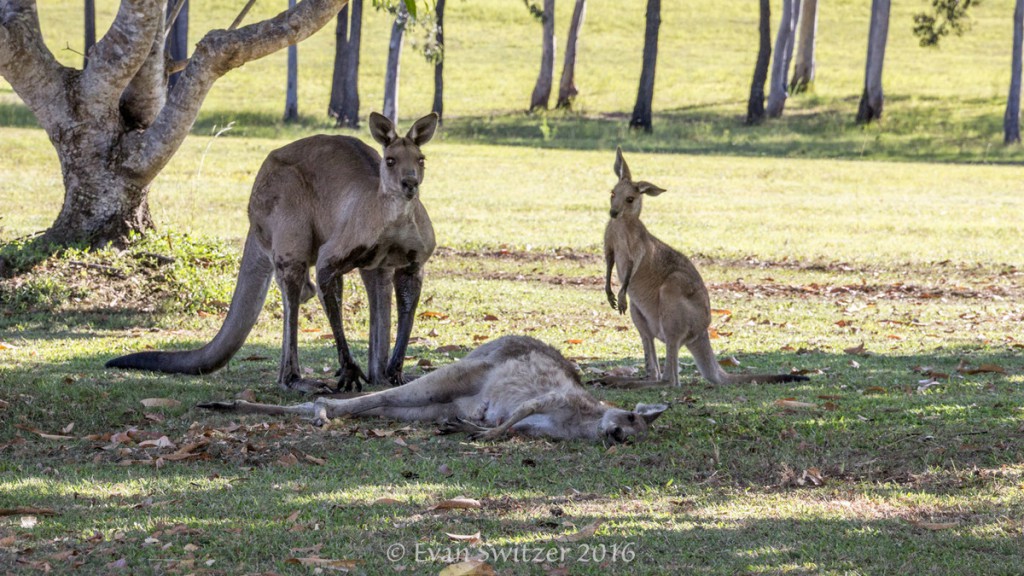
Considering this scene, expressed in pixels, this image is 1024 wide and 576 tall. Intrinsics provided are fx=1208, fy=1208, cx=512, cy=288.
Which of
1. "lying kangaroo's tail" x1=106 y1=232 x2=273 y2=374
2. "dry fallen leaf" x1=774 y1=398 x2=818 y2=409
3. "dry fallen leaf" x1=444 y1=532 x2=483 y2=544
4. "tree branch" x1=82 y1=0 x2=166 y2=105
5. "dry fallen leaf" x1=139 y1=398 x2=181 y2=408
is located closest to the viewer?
"dry fallen leaf" x1=444 y1=532 x2=483 y2=544

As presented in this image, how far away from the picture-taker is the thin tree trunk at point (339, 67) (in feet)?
128

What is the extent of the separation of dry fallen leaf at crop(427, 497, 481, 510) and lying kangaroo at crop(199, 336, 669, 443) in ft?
3.99

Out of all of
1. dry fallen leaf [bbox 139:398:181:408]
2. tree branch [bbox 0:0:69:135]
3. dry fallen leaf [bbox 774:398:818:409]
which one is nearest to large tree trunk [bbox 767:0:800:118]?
tree branch [bbox 0:0:69:135]

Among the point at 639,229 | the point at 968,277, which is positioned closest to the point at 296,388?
the point at 639,229

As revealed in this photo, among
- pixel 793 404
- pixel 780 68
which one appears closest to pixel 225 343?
pixel 793 404

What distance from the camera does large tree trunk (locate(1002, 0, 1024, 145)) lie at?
35781mm

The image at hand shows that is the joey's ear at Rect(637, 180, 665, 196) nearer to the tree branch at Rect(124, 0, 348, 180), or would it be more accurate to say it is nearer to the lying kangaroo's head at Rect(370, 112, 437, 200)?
the lying kangaroo's head at Rect(370, 112, 437, 200)

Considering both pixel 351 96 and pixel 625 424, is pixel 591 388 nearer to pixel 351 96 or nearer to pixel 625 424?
pixel 625 424

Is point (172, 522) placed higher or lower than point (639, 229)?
lower

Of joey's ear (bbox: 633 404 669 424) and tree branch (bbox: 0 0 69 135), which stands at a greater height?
tree branch (bbox: 0 0 69 135)

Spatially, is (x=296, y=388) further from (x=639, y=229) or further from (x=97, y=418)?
(x=639, y=229)

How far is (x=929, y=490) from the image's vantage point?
5703 mm

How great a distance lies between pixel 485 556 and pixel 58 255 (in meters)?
8.06

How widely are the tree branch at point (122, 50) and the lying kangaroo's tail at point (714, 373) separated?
5.75m
